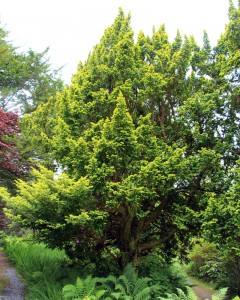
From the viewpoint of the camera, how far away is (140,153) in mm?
7293

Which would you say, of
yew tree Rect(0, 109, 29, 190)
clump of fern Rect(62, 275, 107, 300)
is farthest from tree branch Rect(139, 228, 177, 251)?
yew tree Rect(0, 109, 29, 190)

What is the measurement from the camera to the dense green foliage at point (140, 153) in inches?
267

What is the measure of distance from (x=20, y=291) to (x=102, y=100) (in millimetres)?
5091

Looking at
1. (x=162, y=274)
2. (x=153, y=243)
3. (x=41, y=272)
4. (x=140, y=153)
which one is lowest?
(x=41, y=272)

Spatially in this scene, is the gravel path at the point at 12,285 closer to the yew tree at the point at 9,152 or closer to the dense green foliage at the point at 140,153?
the dense green foliage at the point at 140,153

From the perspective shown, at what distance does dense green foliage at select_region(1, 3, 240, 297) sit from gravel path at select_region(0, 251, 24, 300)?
1469 mm

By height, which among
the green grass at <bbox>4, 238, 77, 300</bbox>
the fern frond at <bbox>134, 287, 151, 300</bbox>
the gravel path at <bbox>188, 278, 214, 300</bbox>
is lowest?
the green grass at <bbox>4, 238, 77, 300</bbox>

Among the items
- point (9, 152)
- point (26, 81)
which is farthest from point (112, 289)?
point (26, 81)

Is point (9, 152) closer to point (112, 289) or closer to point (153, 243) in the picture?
point (153, 243)

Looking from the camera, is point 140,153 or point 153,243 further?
point 153,243

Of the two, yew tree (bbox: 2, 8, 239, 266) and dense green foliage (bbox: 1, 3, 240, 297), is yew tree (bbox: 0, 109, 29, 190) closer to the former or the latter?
dense green foliage (bbox: 1, 3, 240, 297)

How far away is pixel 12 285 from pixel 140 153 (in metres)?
4.87

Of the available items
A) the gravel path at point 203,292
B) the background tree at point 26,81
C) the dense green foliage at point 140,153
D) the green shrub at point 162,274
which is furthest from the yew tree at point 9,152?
the background tree at point 26,81

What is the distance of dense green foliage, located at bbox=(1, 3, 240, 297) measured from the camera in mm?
6789
